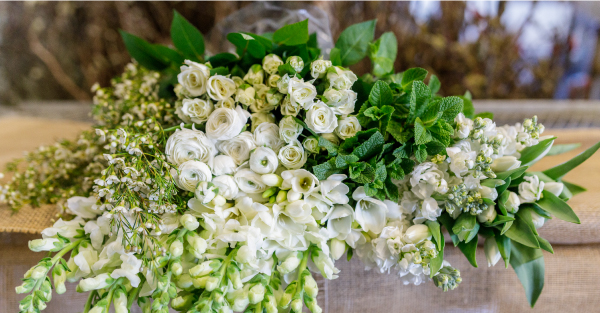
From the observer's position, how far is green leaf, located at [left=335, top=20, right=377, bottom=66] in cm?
66

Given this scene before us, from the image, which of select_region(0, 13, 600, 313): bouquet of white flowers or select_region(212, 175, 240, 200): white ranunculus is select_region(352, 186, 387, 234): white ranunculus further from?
select_region(212, 175, 240, 200): white ranunculus

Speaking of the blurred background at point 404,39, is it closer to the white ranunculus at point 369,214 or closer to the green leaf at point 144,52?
the green leaf at point 144,52

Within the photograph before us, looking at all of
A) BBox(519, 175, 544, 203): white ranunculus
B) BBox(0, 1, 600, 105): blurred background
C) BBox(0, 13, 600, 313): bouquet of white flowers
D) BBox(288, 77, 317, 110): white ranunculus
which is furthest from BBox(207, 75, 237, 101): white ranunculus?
BBox(0, 1, 600, 105): blurred background

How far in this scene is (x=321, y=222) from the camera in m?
0.52

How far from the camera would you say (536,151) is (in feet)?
1.89

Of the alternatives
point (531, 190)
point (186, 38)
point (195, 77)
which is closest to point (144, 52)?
point (186, 38)

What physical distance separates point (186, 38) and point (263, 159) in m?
0.33

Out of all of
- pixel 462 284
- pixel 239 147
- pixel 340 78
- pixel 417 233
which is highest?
pixel 340 78

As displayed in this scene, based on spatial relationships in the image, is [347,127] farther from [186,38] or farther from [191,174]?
[186,38]

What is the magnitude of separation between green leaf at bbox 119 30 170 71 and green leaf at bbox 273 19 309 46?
283 mm

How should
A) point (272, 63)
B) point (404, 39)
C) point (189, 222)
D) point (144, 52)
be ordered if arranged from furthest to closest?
point (404, 39)
point (144, 52)
point (272, 63)
point (189, 222)

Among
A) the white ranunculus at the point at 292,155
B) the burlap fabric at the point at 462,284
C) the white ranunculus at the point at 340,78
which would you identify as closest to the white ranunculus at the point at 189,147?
the white ranunculus at the point at 292,155

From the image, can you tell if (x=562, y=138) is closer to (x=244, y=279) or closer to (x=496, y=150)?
(x=496, y=150)

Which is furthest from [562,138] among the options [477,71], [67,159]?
[67,159]
